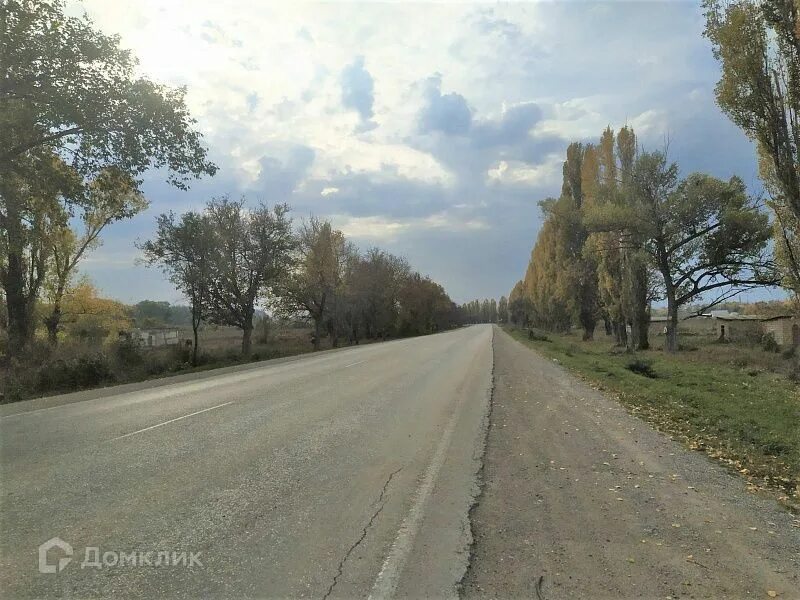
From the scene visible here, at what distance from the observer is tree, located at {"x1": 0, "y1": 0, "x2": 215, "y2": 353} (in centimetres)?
1516

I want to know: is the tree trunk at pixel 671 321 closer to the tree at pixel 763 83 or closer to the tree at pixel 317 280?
the tree at pixel 763 83

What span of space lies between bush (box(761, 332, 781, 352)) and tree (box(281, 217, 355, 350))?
106 feet

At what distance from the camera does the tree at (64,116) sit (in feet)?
49.8

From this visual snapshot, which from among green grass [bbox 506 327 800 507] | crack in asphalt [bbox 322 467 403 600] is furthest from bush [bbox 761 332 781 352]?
crack in asphalt [bbox 322 467 403 600]

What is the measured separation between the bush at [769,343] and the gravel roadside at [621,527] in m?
30.4

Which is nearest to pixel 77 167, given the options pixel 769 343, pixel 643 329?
pixel 643 329

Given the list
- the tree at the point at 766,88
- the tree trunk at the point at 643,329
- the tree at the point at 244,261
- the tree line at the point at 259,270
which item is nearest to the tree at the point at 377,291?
the tree line at the point at 259,270

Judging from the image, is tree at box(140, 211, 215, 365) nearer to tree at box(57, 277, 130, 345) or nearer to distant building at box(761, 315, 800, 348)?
tree at box(57, 277, 130, 345)

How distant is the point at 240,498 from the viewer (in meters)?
5.50

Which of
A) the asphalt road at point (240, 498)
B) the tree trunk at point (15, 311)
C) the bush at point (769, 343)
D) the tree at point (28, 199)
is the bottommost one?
the bush at point (769, 343)

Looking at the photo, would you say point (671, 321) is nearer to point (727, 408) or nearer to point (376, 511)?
point (727, 408)

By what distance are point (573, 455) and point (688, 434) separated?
2.97 metres

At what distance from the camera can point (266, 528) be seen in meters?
4.71

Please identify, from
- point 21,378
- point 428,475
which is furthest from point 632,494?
point 21,378
